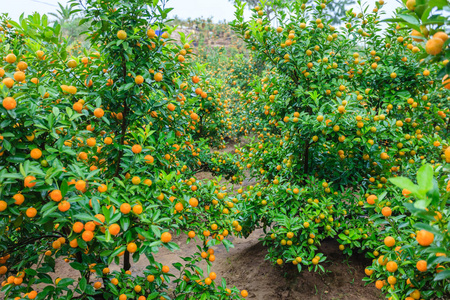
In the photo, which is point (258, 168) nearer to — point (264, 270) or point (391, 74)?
point (264, 270)

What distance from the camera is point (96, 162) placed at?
2105 mm

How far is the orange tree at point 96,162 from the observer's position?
4.49 feet

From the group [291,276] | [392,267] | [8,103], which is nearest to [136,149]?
[8,103]

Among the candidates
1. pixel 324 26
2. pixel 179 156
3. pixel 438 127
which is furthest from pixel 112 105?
pixel 438 127

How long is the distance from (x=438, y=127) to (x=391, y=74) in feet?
5.65

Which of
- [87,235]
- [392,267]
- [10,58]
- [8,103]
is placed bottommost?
[392,267]

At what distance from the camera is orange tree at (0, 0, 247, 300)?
4.49 feet

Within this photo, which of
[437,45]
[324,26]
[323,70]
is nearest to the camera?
[437,45]

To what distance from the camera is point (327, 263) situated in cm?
305

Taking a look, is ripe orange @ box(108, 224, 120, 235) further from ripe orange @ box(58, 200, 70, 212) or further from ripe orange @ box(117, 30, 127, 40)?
ripe orange @ box(117, 30, 127, 40)

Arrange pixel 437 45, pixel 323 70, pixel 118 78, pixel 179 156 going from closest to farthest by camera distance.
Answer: pixel 437 45
pixel 118 78
pixel 323 70
pixel 179 156

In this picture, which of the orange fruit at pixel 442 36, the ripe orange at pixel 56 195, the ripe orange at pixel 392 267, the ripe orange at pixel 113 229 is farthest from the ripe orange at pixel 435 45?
the ripe orange at pixel 56 195

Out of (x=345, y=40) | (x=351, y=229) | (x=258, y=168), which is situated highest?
(x=345, y=40)

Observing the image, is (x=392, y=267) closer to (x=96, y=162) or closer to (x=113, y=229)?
(x=113, y=229)
